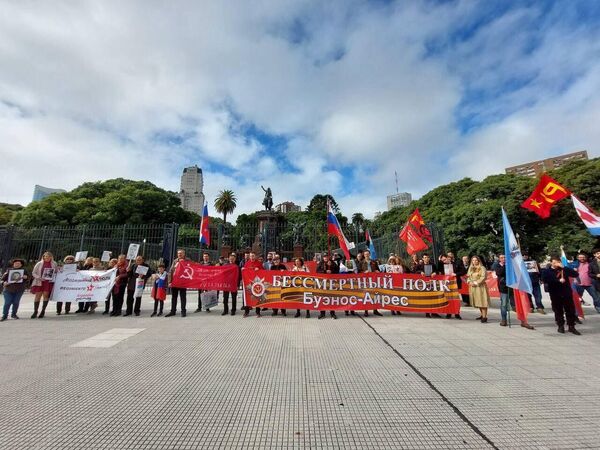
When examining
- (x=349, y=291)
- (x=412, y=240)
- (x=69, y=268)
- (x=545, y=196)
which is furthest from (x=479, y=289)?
(x=69, y=268)

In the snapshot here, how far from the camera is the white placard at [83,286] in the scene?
350 inches

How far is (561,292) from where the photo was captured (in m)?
6.59

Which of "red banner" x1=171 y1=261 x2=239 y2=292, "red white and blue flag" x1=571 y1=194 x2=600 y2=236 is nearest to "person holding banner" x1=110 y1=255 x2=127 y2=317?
"red banner" x1=171 y1=261 x2=239 y2=292

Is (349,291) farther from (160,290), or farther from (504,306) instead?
(160,290)

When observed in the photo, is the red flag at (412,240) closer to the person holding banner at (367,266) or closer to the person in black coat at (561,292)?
the person holding banner at (367,266)

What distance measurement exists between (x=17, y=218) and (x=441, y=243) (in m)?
52.1

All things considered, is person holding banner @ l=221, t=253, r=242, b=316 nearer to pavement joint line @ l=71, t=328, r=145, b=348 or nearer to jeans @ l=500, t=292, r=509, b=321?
pavement joint line @ l=71, t=328, r=145, b=348

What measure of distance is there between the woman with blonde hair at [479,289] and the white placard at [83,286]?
10.1 metres

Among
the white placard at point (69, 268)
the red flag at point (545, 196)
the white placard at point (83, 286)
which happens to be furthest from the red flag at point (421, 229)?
the white placard at point (69, 268)

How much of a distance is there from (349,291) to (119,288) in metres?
6.66

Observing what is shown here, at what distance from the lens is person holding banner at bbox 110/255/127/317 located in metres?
8.68

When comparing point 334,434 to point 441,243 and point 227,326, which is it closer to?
point 227,326

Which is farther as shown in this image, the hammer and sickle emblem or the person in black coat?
the hammer and sickle emblem

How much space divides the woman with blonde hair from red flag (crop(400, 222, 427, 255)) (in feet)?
12.0
